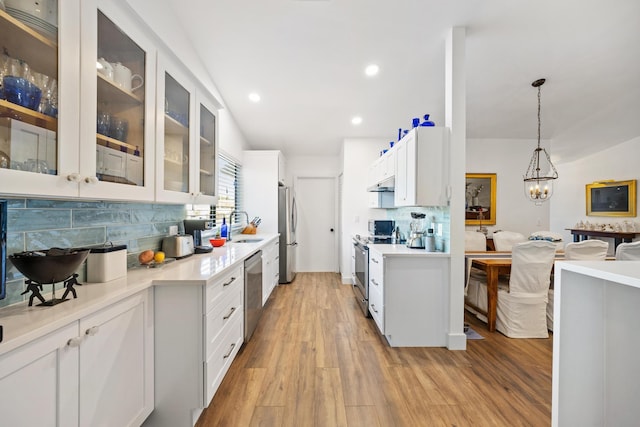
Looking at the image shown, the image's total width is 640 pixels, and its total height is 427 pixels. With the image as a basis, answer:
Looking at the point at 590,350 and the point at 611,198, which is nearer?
the point at 590,350

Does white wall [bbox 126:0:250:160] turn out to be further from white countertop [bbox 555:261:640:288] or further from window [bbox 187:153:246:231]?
white countertop [bbox 555:261:640:288]

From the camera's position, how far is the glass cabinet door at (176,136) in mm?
1746

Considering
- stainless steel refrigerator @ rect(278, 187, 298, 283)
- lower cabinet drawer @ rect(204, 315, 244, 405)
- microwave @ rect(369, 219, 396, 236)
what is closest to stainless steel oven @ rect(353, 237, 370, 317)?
microwave @ rect(369, 219, 396, 236)

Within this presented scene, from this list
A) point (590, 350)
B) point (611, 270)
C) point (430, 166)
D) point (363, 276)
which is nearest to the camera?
point (611, 270)

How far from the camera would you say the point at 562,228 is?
5504mm

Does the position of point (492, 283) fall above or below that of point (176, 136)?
below

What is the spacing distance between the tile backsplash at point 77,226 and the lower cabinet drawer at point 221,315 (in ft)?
2.28

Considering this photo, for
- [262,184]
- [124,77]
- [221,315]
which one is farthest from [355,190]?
[124,77]

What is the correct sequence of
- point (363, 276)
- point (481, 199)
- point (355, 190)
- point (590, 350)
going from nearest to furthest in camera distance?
1. point (590, 350)
2. point (363, 276)
3. point (355, 190)
4. point (481, 199)

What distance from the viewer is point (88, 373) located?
1.05m

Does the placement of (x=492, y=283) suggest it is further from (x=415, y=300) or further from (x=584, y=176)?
(x=584, y=176)

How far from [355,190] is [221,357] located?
3.45 meters

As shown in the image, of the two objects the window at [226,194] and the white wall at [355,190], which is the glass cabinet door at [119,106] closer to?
the window at [226,194]

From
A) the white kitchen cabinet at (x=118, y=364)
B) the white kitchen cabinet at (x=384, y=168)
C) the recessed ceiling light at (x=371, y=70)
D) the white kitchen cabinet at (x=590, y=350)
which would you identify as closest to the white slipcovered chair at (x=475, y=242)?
the white kitchen cabinet at (x=384, y=168)
